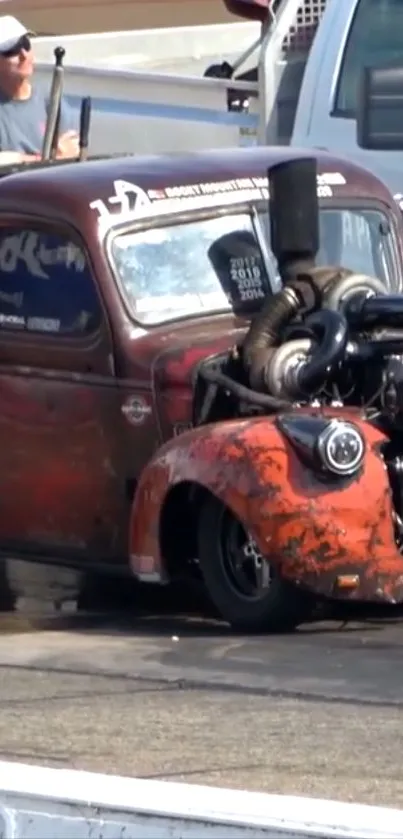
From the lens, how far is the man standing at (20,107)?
12.2 m

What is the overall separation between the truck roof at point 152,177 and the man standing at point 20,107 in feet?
8.20

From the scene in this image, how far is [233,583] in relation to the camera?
325 inches

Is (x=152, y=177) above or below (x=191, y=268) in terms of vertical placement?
above

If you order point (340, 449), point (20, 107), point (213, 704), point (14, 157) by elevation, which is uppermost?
point (20, 107)

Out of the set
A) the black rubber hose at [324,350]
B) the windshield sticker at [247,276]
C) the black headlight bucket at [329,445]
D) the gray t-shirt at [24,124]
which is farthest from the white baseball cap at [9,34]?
the black headlight bucket at [329,445]

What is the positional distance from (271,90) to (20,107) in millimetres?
1338

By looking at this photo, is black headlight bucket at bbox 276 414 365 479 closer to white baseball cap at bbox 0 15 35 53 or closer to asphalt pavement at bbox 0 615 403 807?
Result: asphalt pavement at bbox 0 615 403 807

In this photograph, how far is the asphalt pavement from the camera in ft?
20.0

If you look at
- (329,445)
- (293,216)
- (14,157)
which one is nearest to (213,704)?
(329,445)

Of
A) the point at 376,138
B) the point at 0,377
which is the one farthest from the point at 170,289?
the point at 376,138

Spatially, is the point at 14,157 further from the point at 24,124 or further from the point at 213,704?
the point at 213,704

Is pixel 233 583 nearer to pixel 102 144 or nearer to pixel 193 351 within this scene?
pixel 193 351

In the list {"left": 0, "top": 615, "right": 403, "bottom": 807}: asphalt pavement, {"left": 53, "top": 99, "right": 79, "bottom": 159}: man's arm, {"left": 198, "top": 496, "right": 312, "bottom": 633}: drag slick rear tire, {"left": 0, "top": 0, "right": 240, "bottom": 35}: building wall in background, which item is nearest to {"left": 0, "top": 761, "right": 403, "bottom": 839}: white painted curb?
{"left": 0, "top": 615, "right": 403, "bottom": 807}: asphalt pavement

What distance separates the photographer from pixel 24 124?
12219 millimetres
